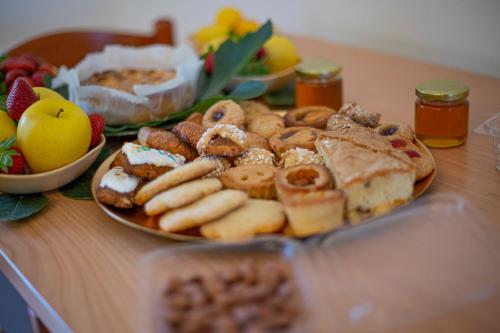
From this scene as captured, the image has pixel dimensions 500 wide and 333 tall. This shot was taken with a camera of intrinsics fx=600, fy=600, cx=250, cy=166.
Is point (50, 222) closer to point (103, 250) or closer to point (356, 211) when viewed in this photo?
point (103, 250)

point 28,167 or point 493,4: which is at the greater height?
point 493,4

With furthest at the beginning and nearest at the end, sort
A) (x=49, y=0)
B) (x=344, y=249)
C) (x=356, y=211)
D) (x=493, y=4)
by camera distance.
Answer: (x=49, y=0) → (x=493, y=4) → (x=356, y=211) → (x=344, y=249)

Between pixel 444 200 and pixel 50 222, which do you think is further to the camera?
pixel 50 222

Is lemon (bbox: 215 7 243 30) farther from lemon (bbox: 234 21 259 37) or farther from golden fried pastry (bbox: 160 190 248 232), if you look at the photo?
golden fried pastry (bbox: 160 190 248 232)

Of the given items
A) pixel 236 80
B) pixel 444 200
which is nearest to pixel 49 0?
pixel 236 80

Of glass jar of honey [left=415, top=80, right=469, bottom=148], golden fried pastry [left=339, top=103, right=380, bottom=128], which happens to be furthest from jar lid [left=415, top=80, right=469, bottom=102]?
golden fried pastry [left=339, top=103, right=380, bottom=128]

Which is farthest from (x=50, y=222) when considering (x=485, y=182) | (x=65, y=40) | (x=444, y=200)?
(x=65, y=40)

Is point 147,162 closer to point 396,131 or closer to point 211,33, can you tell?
point 396,131

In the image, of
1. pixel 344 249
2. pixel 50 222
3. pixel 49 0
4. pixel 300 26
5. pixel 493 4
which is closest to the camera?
pixel 344 249
